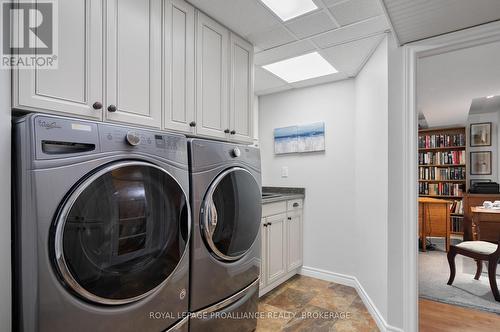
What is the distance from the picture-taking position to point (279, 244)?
2.57 metres

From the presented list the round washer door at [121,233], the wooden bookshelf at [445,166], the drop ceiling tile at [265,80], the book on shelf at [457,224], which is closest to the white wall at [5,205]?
the round washer door at [121,233]

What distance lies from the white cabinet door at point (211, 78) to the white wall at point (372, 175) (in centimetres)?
119

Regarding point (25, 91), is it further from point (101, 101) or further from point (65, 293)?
point (65, 293)

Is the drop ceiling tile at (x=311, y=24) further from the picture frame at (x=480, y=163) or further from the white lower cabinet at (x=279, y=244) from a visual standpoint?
the picture frame at (x=480, y=163)

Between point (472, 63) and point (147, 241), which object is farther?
point (472, 63)

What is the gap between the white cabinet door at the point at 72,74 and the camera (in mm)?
967

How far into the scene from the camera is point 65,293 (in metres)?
0.93

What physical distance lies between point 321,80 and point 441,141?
413 centimetres

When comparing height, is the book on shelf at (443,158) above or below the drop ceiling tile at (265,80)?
below

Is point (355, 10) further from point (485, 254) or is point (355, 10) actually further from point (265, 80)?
point (485, 254)

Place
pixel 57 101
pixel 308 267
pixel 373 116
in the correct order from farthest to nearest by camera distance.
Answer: pixel 308 267
pixel 373 116
pixel 57 101

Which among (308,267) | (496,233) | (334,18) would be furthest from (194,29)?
(496,233)

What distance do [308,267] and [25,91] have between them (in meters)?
2.90

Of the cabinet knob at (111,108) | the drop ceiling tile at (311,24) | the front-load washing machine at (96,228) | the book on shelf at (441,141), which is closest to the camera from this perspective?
the front-load washing machine at (96,228)
